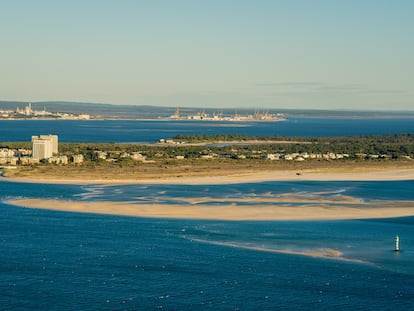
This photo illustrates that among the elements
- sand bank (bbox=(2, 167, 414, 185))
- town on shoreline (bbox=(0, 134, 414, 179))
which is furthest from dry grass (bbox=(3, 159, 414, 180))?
sand bank (bbox=(2, 167, 414, 185))

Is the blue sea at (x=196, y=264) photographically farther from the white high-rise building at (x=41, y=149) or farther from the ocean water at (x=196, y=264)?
the white high-rise building at (x=41, y=149)

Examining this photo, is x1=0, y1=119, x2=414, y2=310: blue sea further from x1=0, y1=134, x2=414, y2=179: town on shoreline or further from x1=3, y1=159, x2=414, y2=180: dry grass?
x1=0, y1=134, x2=414, y2=179: town on shoreline

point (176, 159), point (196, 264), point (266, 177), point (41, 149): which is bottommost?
point (196, 264)

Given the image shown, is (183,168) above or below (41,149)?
below

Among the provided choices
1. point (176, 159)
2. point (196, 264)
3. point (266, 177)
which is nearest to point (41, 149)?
point (176, 159)

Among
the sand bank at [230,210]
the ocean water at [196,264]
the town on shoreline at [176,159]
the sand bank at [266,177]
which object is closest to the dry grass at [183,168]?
the town on shoreline at [176,159]

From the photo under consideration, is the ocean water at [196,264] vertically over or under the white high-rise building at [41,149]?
under

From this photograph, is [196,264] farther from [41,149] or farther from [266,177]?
[41,149]
